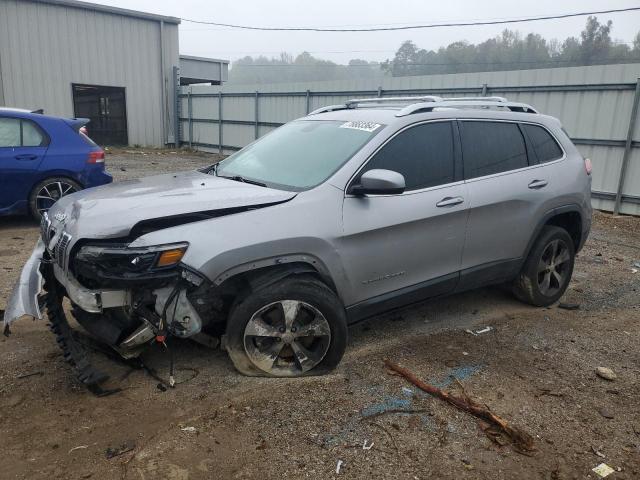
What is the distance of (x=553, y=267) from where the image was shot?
199 inches

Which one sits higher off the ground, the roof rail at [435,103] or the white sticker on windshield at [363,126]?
the roof rail at [435,103]

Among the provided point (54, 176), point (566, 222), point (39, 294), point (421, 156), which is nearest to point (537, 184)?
point (566, 222)

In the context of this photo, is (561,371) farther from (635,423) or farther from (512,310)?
(512,310)

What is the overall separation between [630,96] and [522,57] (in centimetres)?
3290

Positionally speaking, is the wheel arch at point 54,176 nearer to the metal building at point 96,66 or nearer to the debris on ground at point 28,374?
the debris on ground at point 28,374

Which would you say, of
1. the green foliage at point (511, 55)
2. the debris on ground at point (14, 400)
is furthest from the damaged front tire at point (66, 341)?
the green foliage at point (511, 55)

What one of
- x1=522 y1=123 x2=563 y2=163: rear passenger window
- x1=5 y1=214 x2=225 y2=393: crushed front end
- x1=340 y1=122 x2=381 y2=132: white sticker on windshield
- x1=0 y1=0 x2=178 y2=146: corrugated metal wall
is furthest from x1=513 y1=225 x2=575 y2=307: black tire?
x1=0 y1=0 x2=178 y2=146: corrugated metal wall

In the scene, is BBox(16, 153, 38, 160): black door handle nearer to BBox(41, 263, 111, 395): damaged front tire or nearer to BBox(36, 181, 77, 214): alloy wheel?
BBox(36, 181, 77, 214): alloy wheel

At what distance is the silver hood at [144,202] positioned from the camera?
3.00 metres

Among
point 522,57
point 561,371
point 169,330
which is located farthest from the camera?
point 522,57

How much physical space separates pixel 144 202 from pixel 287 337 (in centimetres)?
119

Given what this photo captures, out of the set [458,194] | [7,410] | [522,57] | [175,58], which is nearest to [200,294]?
[7,410]

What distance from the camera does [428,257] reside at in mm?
3973

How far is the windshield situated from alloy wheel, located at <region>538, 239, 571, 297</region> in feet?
7.21
